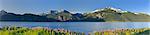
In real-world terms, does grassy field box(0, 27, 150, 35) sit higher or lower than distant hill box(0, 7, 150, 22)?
lower

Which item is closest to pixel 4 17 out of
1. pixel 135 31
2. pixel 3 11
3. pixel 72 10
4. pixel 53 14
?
pixel 3 11

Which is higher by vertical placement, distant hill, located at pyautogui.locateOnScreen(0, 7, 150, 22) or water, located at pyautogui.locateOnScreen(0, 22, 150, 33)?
distant hill, located at pyautogui.locateOnScreen(0, 7, 150, 22)

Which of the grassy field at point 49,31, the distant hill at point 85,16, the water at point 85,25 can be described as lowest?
the grassy field at point 49,31

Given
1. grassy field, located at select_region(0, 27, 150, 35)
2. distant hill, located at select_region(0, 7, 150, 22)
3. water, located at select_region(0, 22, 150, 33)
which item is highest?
distant hill, located at select_region(0, 7, 150, 22)

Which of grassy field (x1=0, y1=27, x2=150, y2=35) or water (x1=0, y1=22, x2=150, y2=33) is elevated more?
water (x1=0, y1=22, x2=150, y2=33)

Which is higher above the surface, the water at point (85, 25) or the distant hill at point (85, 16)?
the distant hill at point (85, 16)

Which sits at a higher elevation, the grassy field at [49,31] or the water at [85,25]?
the water at [85,25]

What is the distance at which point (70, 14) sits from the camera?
→ 1.87 meters

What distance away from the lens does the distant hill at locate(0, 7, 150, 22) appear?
185 centimetres

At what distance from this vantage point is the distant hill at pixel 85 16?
185cm

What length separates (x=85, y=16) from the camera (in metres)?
1.88

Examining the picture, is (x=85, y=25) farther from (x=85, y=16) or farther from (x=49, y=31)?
(x=49, y=31)

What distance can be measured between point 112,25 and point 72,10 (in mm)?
270

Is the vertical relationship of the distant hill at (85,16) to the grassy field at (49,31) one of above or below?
above
